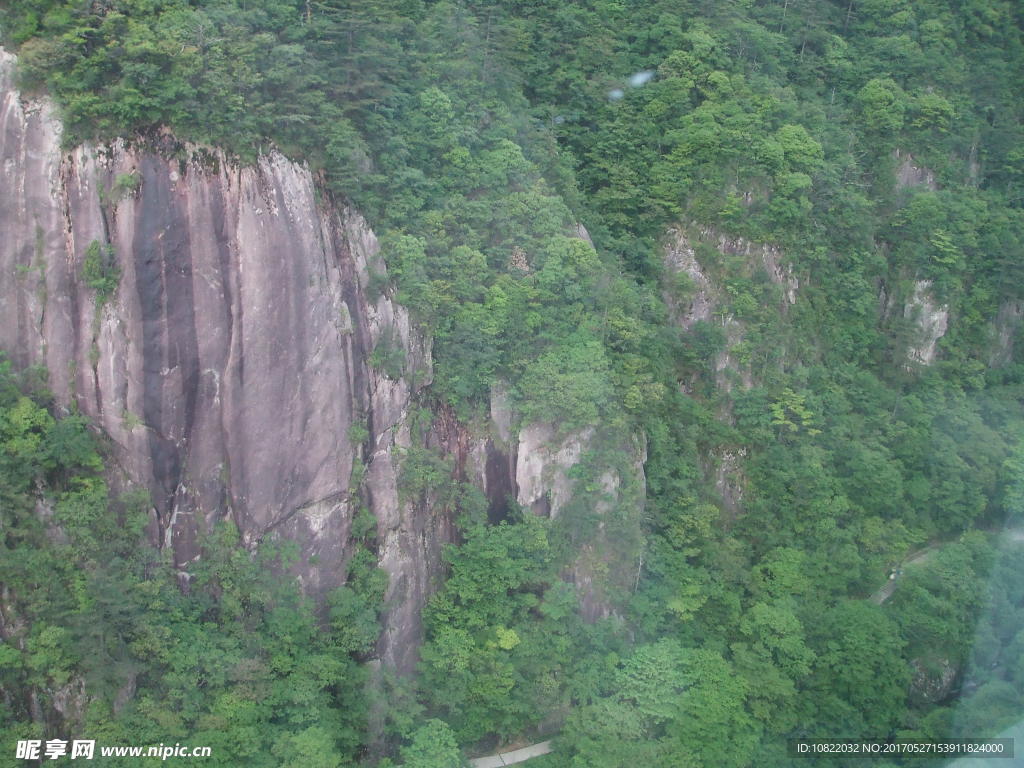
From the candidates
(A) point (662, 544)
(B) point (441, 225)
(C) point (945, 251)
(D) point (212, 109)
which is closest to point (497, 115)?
(B) point (441, 225)

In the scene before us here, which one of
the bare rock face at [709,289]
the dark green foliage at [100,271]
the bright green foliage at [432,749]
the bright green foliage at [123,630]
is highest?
the dark green foliage at [100,271]

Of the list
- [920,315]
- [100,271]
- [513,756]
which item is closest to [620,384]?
[513,756]

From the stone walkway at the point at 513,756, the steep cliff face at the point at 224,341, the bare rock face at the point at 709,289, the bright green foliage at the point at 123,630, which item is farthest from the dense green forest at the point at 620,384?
the steep cliff face at the point at 224,341

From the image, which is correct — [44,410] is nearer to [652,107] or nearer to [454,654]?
[454,654]

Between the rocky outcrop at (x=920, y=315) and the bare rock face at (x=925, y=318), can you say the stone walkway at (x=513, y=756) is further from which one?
the bare rock face at (x=925, y=318)

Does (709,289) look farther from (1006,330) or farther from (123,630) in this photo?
(123,630)
